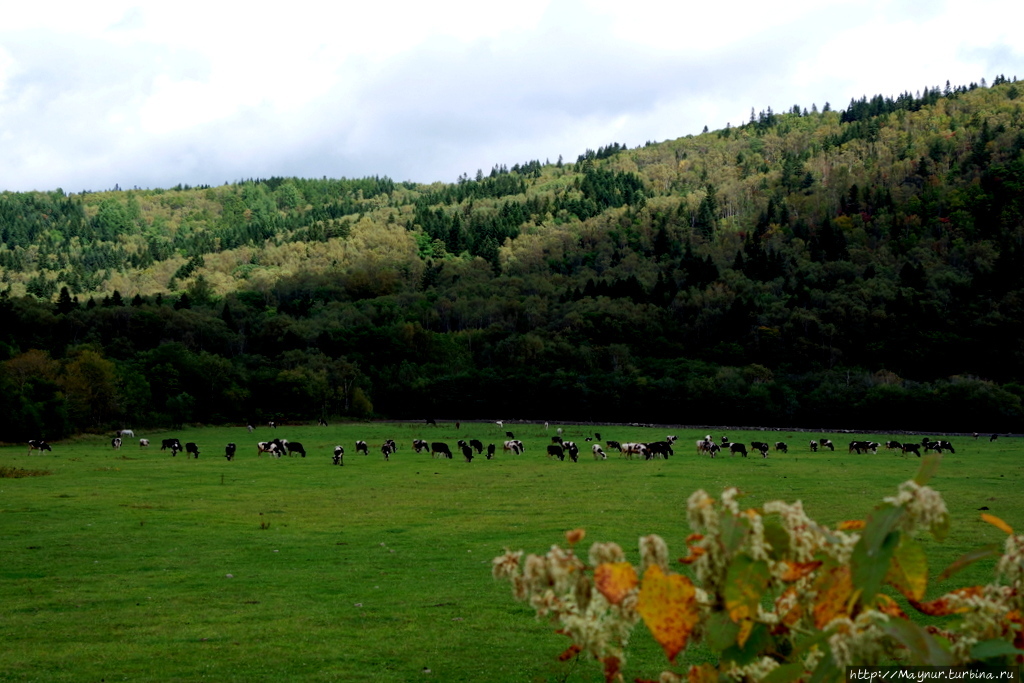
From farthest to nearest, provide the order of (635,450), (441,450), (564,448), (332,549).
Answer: (441,450), (564,448), (635,450), (332,549)

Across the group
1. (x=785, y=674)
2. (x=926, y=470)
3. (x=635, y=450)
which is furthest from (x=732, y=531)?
(x=635, y=450)

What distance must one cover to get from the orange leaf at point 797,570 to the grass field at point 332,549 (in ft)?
10.4

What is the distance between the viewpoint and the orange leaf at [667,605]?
3525 mm

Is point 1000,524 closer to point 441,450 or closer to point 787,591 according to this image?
point 787,591

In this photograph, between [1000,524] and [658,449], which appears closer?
[1000,524]

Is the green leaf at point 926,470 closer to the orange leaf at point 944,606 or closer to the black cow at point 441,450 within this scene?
the orange leaf at point 944,606

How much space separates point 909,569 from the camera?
3598mm

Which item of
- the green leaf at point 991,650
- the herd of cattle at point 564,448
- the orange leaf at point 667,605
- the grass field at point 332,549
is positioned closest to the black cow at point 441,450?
the herd of cattle at point 564,448

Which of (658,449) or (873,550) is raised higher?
(873,550)

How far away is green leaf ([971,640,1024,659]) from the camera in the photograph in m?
3.24

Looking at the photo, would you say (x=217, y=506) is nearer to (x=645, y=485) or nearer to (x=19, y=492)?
(x=19, y=492)

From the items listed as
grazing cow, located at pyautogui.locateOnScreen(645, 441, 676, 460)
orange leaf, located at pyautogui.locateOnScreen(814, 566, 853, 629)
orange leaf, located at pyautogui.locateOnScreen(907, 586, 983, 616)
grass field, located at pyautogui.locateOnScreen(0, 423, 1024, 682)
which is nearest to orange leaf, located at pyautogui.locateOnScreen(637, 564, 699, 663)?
orange leaf, located at pyautogui.locateOnScreen(814, 566, 853, 629)

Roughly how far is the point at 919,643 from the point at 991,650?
47 centimetres

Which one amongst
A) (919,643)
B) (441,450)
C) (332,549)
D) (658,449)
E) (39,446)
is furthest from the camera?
(39,446)
